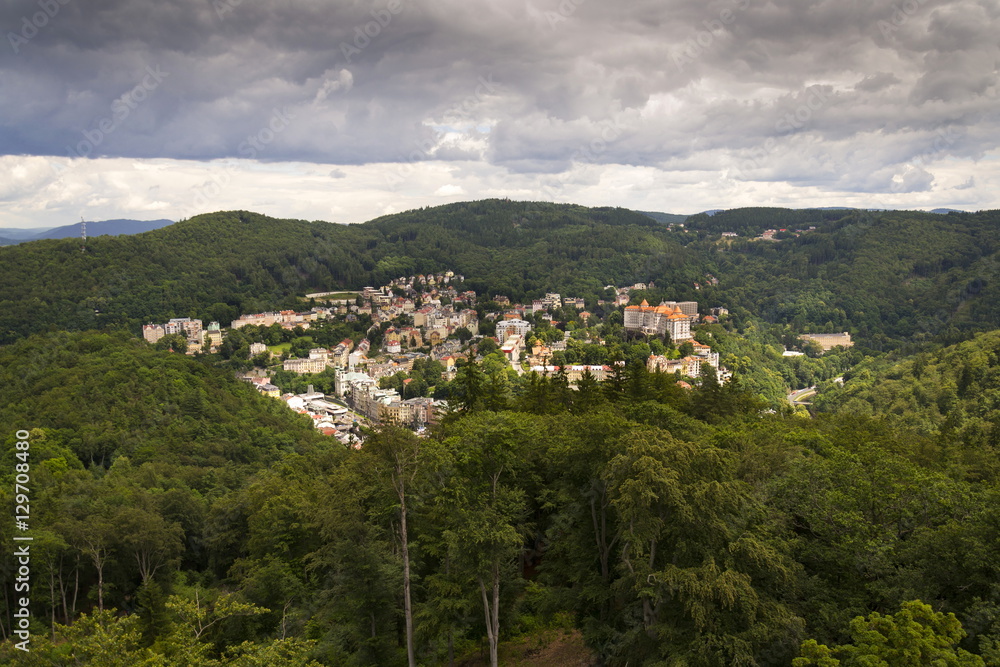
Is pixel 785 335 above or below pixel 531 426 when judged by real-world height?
below

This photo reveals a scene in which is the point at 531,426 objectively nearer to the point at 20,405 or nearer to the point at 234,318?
the point at 20,405

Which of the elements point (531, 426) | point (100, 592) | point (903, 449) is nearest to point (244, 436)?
point (100, 592)

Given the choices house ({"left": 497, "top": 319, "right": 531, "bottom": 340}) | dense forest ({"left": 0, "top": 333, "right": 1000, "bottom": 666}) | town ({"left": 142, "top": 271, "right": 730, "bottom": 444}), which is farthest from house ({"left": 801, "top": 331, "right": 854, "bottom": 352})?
dense forest ({"left": 0, "top": 333, "right": 1000, "bottom": 666})

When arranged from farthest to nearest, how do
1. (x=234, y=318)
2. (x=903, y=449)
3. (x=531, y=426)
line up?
1. (x=234, y=318)
2. (x=903, y=449)
3. (x=531, y=426)

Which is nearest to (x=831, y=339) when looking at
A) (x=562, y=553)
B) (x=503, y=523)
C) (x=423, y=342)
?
(x=423, y=342)

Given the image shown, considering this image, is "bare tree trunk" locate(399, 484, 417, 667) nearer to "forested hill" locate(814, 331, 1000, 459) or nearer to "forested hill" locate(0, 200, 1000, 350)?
"forested hill" locate(814, 331, 1000, 459)

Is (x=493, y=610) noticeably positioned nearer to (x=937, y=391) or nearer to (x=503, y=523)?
(x=503, y=523)

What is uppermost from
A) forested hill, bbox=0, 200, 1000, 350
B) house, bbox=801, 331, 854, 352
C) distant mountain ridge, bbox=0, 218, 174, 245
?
distant mountain ridge, bbox=0, 218, 174, 245

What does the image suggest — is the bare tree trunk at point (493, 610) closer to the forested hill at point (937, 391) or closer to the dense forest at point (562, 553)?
the dense forest at point (562, 553)
